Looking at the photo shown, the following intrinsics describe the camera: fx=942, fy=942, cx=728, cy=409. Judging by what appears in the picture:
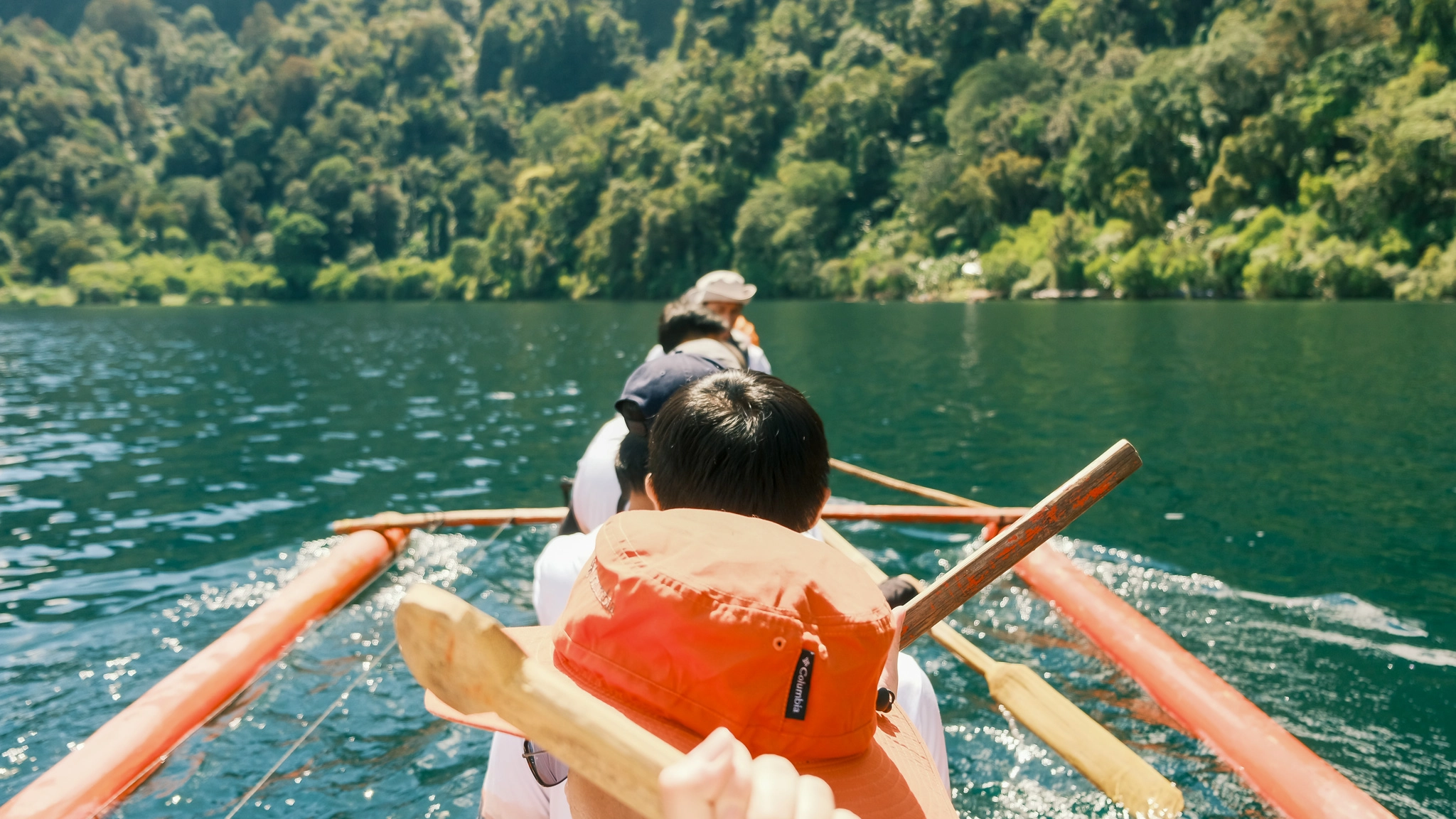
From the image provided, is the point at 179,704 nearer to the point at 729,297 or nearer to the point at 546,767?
the point at 546,767

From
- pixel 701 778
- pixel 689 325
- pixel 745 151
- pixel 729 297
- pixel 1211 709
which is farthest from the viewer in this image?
pixel 745 151

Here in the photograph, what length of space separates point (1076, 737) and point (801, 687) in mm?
3273

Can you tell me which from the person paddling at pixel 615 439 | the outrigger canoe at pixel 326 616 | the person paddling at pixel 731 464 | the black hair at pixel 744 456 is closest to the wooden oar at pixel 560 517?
the outrigger canoe at pixel 326 616

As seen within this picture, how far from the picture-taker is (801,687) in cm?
121

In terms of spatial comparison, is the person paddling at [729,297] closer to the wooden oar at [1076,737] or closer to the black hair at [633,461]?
the wooden oar at [1076,737]

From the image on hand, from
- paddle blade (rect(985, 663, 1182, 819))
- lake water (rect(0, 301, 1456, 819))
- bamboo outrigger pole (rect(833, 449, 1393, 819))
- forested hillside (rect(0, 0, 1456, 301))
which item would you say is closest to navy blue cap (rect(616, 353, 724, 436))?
lake water (rect(0, 301, 1456, 819))

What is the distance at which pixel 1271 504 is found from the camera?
27.9 ft

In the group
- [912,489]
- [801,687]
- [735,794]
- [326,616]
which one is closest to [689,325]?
[326,616]

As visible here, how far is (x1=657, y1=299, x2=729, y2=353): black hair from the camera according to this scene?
15.6 ft

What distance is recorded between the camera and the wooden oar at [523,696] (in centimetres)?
103

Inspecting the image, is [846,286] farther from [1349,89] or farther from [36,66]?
[36,66]

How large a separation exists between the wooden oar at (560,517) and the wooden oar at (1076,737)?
7.75 ft

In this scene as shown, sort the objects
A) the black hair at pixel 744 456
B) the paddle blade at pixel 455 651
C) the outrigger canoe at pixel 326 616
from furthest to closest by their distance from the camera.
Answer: the outrigger canoe at pixel 326 616 < the black hair at pixel 744 456 < the paddle blade at pixel 455 651

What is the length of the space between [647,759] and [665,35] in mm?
157334
